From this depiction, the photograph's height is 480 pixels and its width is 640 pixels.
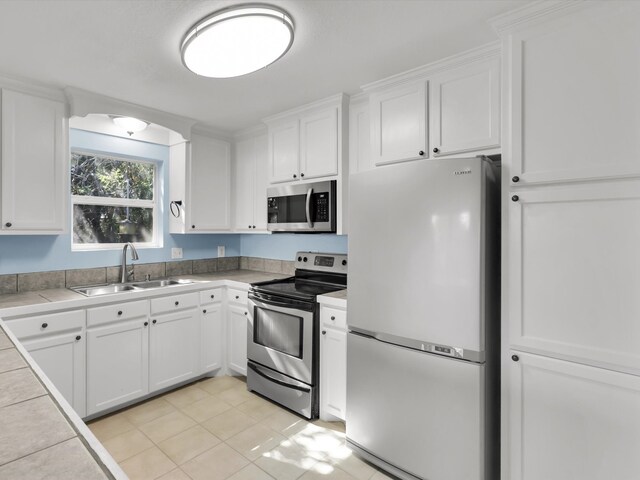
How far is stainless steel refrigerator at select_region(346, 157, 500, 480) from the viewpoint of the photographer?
1648 mm

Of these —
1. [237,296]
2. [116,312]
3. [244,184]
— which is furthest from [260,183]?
[116,312]

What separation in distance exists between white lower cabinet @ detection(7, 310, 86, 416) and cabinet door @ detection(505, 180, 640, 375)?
8.61ft

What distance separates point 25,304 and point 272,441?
178 cm

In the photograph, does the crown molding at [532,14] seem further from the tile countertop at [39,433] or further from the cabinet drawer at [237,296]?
the cabinet drawer at [237,296]

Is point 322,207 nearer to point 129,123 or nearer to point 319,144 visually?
point 319,144

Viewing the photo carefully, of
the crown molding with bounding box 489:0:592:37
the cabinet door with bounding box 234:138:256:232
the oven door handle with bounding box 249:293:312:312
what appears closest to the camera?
the crown molding with bounding box 489:0:592:37

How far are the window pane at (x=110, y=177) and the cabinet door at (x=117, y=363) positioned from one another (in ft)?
4.25

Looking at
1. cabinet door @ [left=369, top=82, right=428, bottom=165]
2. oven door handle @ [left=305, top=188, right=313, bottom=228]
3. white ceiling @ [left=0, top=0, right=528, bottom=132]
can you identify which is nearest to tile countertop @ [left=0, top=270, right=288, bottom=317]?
oven door handle @ [left=305, top=188, right=313, bottom=228]

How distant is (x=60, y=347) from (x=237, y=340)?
4.29 feet


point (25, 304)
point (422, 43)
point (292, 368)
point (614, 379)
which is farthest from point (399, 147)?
point (25, 304)

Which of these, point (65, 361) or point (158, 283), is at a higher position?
point (158, 283)

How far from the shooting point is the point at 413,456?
1838 millimetres

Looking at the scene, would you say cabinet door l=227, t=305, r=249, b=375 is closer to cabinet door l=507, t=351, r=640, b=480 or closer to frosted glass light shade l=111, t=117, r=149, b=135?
frosted glass light shade l=111, t=117, r=149, b=135

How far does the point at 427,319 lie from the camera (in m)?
1.77
